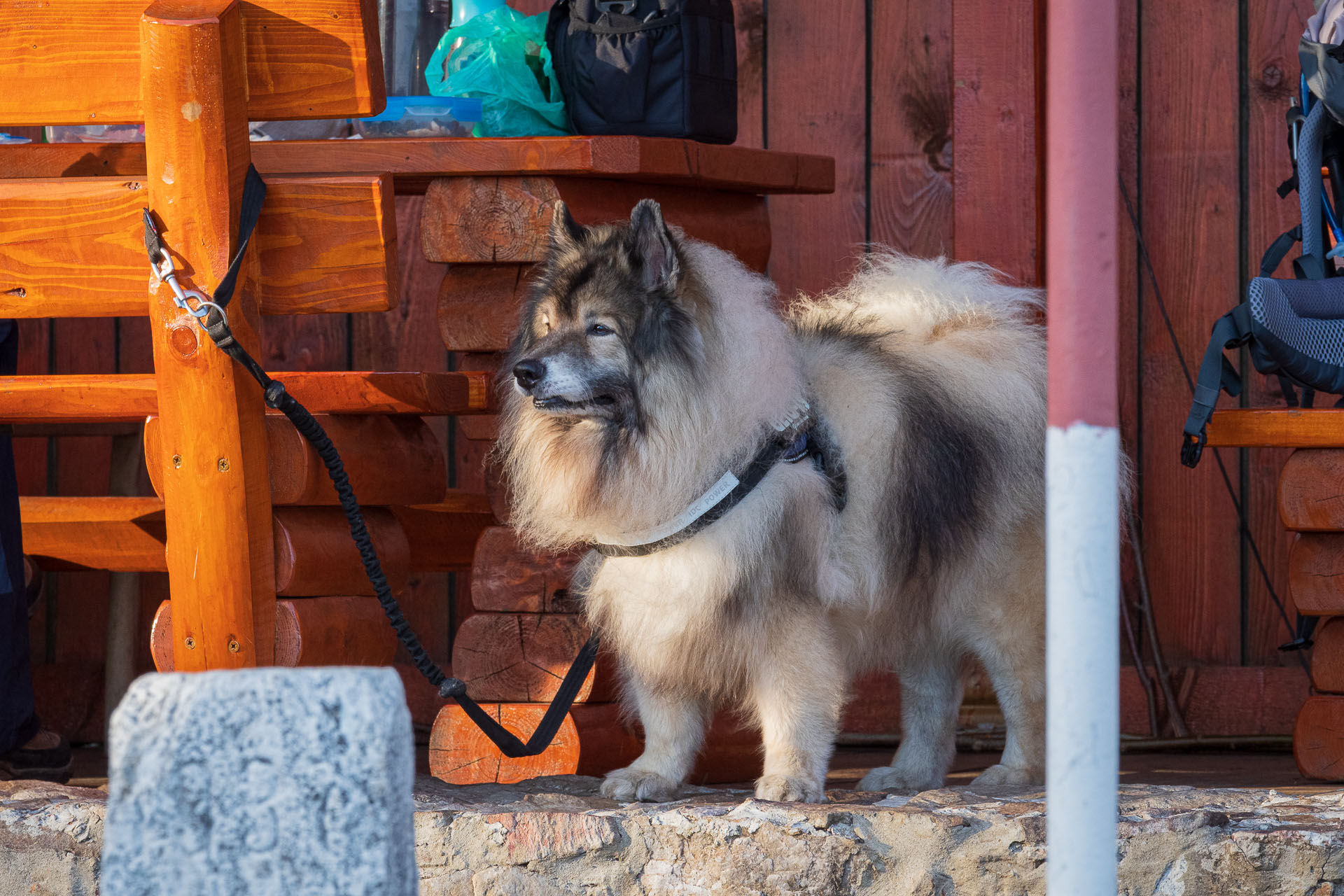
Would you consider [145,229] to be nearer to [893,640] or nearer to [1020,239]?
[893,640]

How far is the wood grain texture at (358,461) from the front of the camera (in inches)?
110

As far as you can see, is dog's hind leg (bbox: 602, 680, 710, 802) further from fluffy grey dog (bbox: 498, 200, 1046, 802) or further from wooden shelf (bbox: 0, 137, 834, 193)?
wooden shelf (bbox: 0, 137, 834, 193)

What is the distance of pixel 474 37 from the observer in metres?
3.29

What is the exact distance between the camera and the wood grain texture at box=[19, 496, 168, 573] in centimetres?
350

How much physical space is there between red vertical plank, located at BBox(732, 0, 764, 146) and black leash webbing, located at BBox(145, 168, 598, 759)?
197 centimetres

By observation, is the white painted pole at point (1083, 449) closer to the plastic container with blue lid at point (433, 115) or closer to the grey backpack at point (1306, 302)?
the grey backpack at point (1306, 302)

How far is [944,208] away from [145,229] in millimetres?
2532

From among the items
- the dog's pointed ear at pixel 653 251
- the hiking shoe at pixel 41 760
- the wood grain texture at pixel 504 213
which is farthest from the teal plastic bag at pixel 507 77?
the hiking shoe at pixel 41 760

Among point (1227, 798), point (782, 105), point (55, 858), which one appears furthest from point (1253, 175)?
point (55, 858)

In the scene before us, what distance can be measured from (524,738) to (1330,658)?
1.78m

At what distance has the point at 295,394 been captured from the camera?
2.96 metres

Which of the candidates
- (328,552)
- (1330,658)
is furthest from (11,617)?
(1330,658)

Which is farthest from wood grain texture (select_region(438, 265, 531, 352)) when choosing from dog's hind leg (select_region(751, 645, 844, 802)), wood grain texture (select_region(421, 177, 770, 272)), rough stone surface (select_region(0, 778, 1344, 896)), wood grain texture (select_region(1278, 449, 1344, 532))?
wood grain texture (select_region(1278, 449, 1344, 532))

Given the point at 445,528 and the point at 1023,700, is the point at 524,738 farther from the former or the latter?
the point at 1023,700
